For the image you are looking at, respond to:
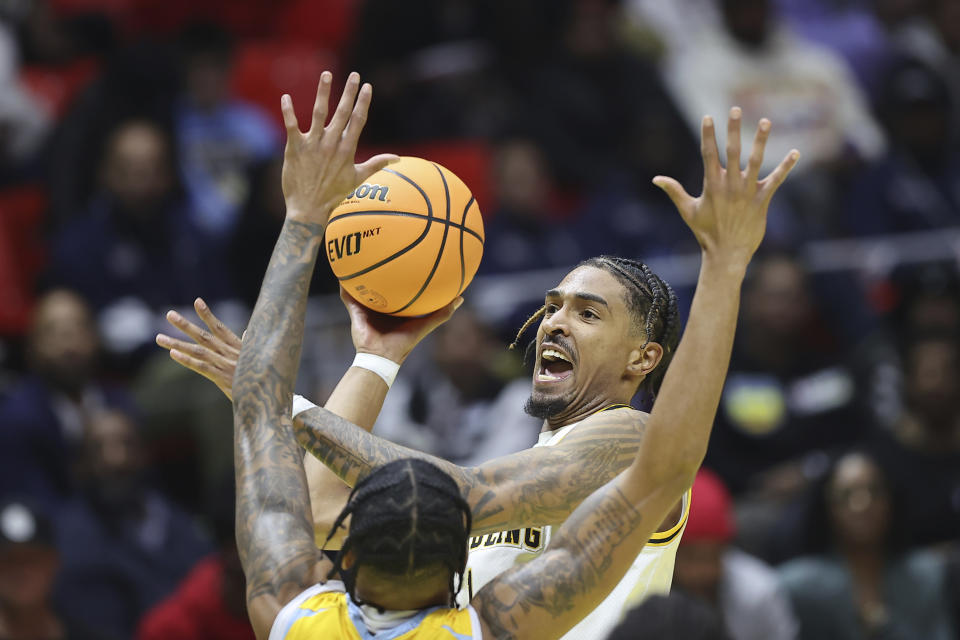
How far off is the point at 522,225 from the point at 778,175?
6.87 metres

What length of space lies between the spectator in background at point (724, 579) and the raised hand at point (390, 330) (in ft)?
9.85

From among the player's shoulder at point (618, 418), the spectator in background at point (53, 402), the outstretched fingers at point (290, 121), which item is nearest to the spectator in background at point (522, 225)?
the spectator in background at point (53, 402)

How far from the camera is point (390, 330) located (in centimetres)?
500

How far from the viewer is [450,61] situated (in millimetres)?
11719

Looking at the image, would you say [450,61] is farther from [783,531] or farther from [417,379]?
[783,531]

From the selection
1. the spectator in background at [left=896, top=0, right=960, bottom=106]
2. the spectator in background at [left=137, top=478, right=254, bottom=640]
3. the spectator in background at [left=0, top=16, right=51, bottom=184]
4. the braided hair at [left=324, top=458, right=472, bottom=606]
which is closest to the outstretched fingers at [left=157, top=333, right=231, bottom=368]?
the braided hair at [left=324, top=458, right=472, bottom=606]

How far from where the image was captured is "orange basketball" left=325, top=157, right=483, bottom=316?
4.81m

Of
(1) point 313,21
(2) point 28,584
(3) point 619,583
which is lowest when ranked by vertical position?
(2) point 28,584

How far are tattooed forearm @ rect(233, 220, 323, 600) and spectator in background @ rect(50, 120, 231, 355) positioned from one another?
568 centimetres

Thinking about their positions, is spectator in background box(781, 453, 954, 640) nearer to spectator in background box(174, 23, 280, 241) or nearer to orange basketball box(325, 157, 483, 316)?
orange basketball box(325, 157, 483, 316)

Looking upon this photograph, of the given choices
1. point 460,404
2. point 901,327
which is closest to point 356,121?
point 460,404

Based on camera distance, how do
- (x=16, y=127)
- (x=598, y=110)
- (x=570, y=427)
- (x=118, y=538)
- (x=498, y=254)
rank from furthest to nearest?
1. (x=598, y=110)
2. (x=16, y=127)
3. (x=498, y=254)
4. (x=118, y=538)
5. (x=570, y=427)

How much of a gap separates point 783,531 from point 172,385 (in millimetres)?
3804

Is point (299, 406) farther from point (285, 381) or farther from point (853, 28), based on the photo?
point (853, 28)
